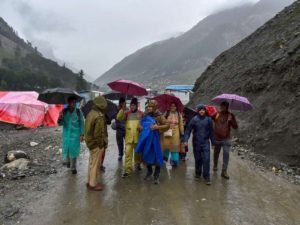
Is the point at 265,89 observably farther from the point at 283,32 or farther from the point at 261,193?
the point at 261,193

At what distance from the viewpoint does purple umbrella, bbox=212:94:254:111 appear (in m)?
7.88

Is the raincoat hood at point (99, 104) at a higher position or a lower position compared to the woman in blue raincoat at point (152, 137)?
higher

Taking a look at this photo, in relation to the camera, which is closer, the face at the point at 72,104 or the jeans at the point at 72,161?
the face at the point at 72,104

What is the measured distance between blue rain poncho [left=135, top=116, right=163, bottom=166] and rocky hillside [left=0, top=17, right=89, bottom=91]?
8971 centimetres

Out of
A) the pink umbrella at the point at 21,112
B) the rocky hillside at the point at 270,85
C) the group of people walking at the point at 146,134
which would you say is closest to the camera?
the group of people walking at the point at 146,134

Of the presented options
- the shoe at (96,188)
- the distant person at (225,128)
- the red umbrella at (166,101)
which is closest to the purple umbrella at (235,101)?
the distant person at (225,128)

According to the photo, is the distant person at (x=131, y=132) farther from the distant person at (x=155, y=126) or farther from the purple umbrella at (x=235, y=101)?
the purple umbrella at (x=235, y=101)

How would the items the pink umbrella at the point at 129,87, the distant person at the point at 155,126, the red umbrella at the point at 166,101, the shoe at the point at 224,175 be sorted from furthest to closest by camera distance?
the pink umbrella at the point at 129,87 → the red umbrella at the point at 166,101 → the shoe at the point at 224,175 → the distant person at the point at 155,126

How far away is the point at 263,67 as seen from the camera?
16.6m

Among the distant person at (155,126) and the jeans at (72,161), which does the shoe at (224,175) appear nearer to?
the distant person at (155,126)

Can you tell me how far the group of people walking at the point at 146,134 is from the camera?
22.4ft

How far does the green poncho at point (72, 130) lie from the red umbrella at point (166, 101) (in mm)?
1886

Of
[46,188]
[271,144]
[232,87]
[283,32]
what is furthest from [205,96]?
[46,188]

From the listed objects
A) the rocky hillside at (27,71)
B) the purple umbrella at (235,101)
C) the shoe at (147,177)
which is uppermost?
the rocky hillside at (27,71)
